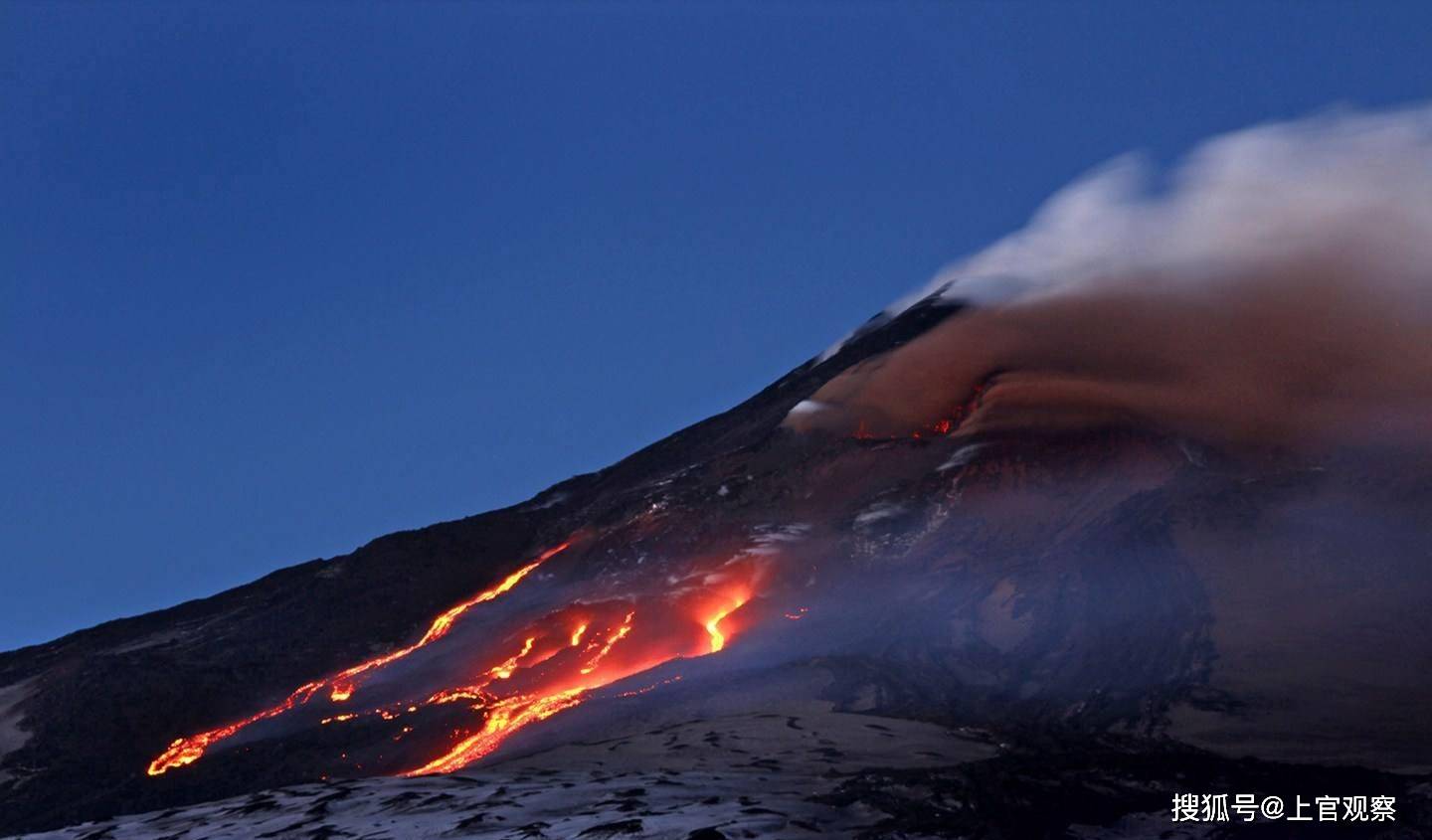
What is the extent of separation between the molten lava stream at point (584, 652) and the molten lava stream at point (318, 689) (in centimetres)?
245

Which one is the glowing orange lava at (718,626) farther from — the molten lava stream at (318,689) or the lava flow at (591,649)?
the molten lava stream at (318,689)

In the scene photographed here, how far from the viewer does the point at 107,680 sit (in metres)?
26.5

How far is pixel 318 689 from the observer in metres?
25.3

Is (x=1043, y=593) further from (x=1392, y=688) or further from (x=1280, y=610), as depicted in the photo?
(x=1392, y=688)

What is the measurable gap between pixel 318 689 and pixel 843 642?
9.31 metres

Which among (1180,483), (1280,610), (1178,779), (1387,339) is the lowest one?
(1178,779)

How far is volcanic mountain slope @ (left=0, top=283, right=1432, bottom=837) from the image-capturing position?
1536 centimetres

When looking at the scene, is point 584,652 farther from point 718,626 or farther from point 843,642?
point 843,642

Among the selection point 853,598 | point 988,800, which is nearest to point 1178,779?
point 988,800

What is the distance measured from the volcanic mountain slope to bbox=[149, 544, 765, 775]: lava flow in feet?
0.25

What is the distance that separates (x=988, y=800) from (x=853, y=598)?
367 inches

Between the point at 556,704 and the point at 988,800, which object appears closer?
the point at 988,800

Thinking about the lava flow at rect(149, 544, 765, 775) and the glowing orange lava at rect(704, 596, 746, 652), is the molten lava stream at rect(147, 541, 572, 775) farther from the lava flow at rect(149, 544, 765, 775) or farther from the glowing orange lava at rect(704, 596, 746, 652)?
the glowing orange lava at rect(704, 596, 746, 652)

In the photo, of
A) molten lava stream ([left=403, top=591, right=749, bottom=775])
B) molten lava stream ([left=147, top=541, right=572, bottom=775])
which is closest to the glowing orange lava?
molten lava stream ([left=403, top=591, right=749, bottom=775])
